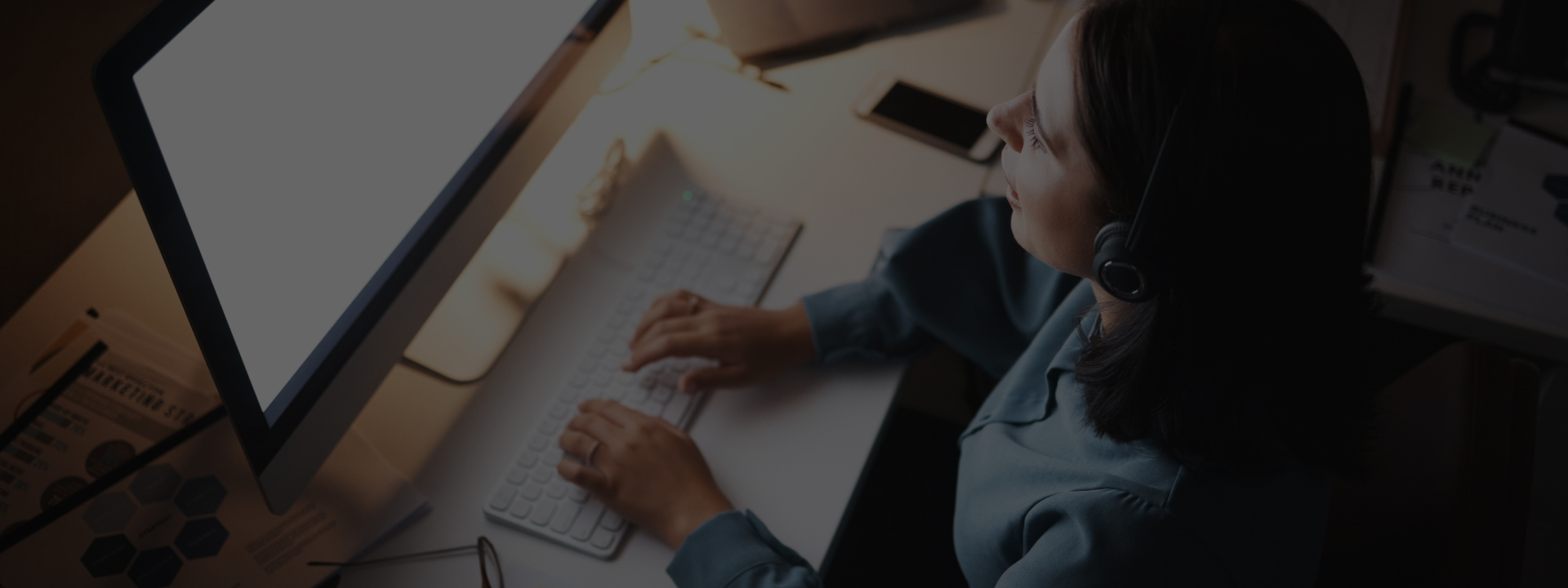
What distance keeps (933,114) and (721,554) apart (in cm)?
60

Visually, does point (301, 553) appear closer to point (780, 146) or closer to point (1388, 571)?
point (780, 146)

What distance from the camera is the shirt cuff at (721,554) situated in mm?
666

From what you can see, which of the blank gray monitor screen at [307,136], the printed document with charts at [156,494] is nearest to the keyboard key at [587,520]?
the printed document with charts at [156,494]

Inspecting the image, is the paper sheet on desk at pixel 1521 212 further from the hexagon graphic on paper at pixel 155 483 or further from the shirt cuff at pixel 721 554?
the hexagon graphic on paper at pixel 155 483

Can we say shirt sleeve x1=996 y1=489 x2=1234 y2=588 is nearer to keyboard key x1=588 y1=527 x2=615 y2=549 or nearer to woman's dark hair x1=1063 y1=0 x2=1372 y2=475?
woman's dark hair x1=1063 y1=0 x2=1372 y2=475

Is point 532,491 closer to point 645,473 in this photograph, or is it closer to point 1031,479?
point 645,473

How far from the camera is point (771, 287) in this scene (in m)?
0.90

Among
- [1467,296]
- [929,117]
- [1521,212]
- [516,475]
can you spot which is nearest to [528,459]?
[516,475]

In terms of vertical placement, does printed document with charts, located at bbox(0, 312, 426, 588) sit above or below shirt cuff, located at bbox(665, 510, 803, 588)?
above

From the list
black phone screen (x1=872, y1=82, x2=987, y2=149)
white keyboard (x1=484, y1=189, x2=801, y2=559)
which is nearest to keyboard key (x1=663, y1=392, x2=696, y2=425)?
white keyboard (x1=484, y1=189, x2=801, y2=559)

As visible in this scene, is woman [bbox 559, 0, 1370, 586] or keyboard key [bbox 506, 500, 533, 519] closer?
woman [bbox 559, 0, 1370, 586]

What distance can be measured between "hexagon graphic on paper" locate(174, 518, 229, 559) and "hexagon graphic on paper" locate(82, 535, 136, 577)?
3 cm

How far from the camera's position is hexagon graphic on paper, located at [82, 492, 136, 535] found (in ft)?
2.24

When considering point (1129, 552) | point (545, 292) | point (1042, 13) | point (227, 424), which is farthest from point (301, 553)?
point (1042, 13)
